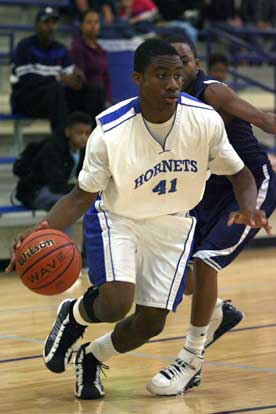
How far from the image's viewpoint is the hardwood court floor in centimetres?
456

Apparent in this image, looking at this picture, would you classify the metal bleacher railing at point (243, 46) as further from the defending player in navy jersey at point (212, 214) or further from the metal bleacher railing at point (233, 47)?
the defending player in navy jersey at point (212, 214)

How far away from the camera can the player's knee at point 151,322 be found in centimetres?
452

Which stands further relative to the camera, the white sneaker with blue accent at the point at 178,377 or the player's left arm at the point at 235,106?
the player's left arm at the point at 235,106

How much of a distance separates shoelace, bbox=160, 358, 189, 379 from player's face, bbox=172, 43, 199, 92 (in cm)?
137

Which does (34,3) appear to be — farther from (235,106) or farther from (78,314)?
(78,314)

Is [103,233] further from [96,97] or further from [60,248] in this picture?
[96,97]

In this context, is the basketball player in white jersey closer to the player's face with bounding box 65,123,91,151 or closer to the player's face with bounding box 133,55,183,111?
the player's face with bounding box 133,55,183,111

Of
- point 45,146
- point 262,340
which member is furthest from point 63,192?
point 262,340

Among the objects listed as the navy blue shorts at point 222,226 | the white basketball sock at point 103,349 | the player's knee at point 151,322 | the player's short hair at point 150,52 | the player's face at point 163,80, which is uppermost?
the player's short hair at point 150,52

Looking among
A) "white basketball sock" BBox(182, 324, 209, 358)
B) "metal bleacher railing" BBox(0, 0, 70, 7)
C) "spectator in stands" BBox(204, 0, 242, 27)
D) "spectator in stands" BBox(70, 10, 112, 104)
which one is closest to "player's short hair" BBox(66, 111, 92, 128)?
"spectator in stands" BBox(70, 10, 112, 104)

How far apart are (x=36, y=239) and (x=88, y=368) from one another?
2.42ft

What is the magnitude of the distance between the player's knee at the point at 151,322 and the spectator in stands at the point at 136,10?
29.7 ft

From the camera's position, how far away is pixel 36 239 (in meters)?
4.39

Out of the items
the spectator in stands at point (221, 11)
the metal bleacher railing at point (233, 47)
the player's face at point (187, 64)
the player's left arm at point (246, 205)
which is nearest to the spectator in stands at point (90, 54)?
the metal bleacher railing at point (233, 47)
